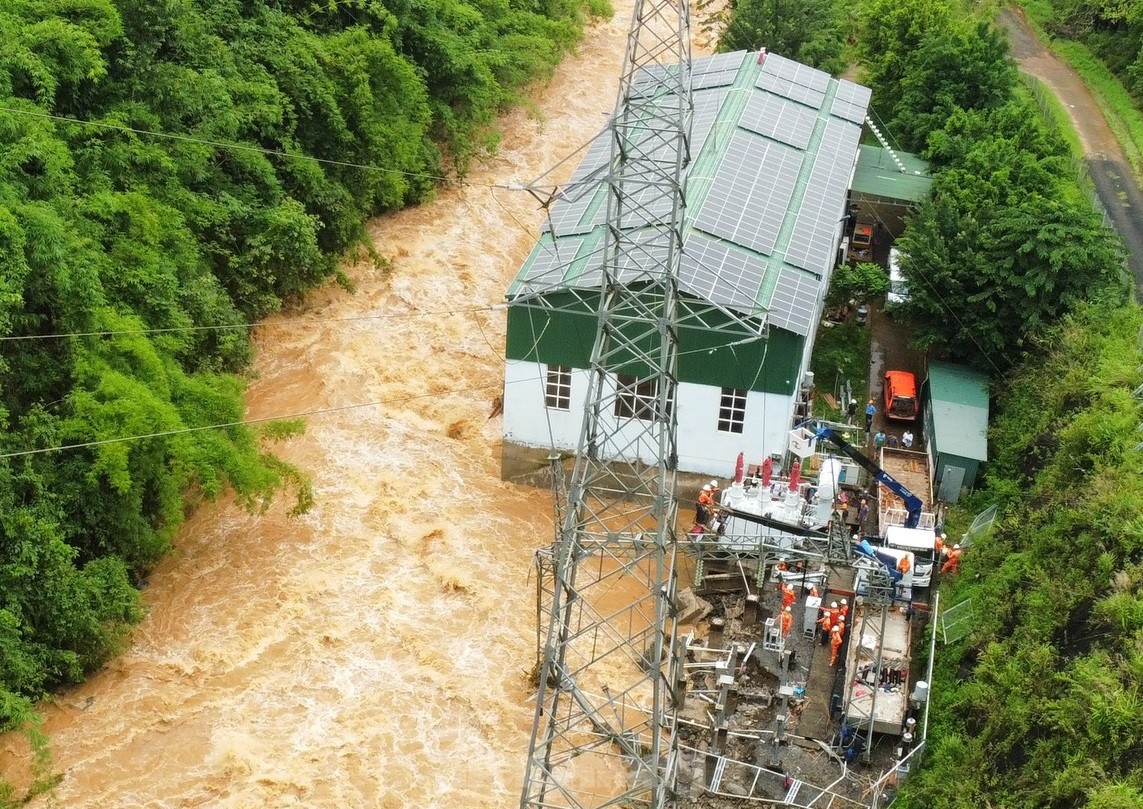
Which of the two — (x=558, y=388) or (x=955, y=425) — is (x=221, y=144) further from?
(x=955, y=425)

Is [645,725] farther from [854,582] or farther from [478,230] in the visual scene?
[478,230]

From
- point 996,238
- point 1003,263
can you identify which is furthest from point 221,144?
point 1003,263

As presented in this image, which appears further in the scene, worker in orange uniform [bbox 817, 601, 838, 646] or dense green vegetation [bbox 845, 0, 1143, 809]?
worker in orange uniform [bbox 817, 601, 838, 646]

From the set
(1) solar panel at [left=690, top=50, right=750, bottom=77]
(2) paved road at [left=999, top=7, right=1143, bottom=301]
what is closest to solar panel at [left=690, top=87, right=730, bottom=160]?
(1) solar panel at [left=690, top=50, right=750, bottom=77]

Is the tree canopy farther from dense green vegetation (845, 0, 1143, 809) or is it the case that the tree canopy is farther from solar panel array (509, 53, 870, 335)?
solar panel array (509, 53, 870, 335)

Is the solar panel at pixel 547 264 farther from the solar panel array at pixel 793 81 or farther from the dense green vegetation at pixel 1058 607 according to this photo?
the solar panel array at pixel 793 81

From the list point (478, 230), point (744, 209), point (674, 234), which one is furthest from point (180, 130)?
point (674, 234)

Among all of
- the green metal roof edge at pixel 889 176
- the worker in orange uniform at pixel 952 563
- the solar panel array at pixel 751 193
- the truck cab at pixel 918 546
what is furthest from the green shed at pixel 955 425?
the green metal roof edge at pixel 889 176
